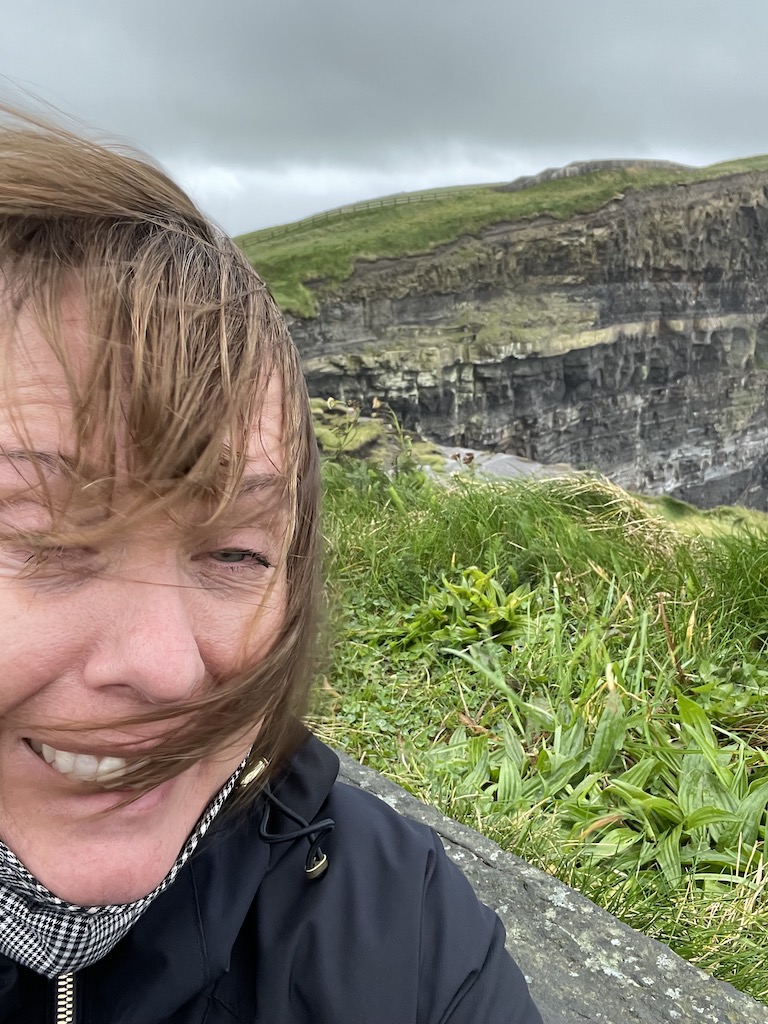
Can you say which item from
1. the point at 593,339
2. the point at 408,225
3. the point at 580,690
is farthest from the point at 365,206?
the point at 580,690

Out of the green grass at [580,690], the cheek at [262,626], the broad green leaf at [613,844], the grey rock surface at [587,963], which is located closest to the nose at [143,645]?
the cheek at [262,626]

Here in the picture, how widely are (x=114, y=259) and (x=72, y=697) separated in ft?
1.54

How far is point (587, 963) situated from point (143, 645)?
1.48m

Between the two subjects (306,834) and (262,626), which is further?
(306,834)

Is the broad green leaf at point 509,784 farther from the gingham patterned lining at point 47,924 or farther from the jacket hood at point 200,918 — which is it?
the gingham patterned lining at point 47,924

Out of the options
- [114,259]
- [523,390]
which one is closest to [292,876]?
[114,259]

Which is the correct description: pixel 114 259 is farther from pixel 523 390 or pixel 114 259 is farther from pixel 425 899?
pixel 523 390

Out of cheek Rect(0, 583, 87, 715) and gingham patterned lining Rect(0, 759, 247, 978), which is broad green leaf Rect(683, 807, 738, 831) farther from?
cheek Rect(0, 583, 87, 715)

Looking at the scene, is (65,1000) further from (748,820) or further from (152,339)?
(748,820)

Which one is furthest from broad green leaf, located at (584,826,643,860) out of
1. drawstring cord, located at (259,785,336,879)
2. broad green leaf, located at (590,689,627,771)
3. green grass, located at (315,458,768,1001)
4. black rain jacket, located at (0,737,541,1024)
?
drawstring cord, located at (259,785,336,879)

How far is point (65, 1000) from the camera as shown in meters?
0.91

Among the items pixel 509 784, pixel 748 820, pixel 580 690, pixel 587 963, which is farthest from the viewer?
pixel 580 690

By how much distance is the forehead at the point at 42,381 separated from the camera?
732 millimetres

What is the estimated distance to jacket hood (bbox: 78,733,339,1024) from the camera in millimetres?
909
